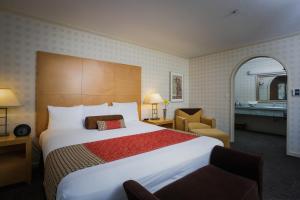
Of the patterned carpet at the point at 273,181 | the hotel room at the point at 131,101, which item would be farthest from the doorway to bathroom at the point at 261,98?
the patterned carpet at the point at 273,181

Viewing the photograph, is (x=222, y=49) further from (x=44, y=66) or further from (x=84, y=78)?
(x=44, y=66)

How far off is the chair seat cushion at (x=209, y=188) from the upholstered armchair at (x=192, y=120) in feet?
7.59

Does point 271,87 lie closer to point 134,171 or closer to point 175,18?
point 175,18

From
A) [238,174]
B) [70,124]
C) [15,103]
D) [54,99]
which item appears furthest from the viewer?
[54,99]

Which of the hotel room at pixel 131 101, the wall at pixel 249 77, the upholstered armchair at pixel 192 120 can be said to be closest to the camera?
the hotel room at pixel 131 101

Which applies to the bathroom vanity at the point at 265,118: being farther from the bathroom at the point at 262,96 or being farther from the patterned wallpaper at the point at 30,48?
the patterned wallpaper at the point at 30,48

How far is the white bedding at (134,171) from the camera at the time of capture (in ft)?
3.38

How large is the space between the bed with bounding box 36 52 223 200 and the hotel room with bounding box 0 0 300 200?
0.01m

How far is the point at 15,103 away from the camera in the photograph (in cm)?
222

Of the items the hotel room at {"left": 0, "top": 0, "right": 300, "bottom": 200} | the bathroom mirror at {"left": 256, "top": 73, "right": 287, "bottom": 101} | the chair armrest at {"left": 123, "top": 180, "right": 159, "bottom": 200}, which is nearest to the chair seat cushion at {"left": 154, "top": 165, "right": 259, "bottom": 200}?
the hotel room at {"left": 0, "top": 0, "right": 300, "bottom": 200}

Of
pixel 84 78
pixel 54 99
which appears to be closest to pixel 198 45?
pixel 84 78

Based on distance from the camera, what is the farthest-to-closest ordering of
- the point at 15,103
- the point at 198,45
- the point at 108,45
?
the point at 198,45
the point at 108,45
the point at 15,103

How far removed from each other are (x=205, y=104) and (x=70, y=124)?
3.67 meters

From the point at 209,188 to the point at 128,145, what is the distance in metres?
0.87
